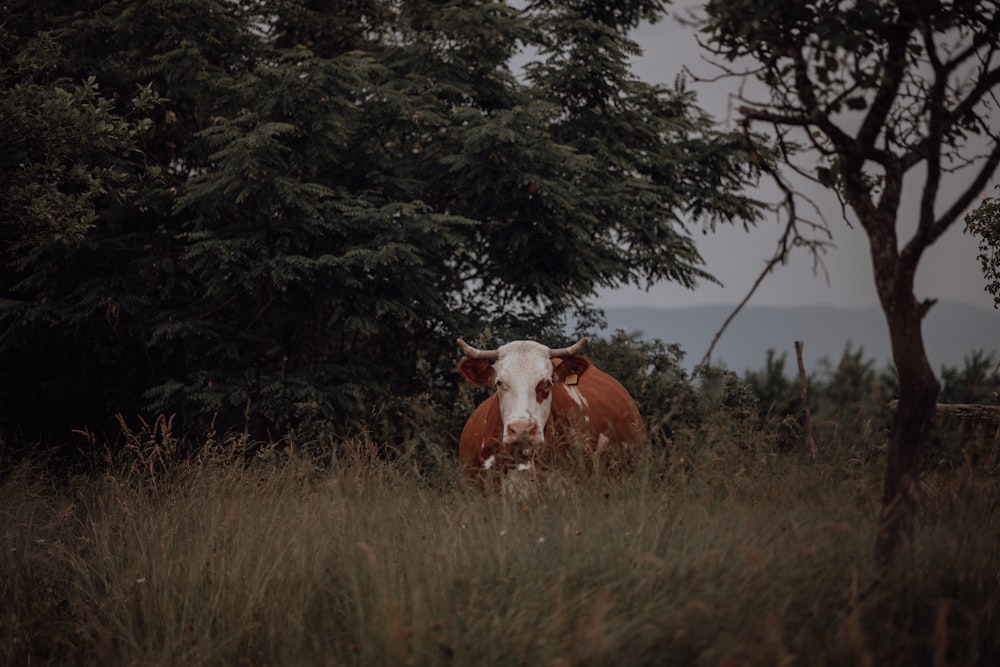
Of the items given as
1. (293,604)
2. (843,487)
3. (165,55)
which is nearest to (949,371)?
(843,487)

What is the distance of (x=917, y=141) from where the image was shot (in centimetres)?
441

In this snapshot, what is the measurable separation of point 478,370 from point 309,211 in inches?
173

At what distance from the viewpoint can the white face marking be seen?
20.1ft

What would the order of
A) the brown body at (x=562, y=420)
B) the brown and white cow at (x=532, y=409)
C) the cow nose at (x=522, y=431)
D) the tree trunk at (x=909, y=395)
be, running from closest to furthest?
the tree trunk at (x=909, y=395), the cow nose at (x=522, y=431), the brown and white cow at (x=532, y=409), the brown body at (x=562, y=420)

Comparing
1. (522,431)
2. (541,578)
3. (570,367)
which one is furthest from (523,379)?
(541,578)

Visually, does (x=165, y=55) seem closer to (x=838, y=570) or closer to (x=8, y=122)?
(x=8, y=122)

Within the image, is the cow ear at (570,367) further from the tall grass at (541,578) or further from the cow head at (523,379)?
the tall grass at (541,578)

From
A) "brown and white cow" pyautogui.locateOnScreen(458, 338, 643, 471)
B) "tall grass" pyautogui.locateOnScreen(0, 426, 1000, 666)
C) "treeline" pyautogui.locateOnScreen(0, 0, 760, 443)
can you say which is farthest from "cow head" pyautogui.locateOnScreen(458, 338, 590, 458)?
"treeline" pyautogui.locateOnScreen(0, 0, 760, 443)

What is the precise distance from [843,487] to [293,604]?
293cm

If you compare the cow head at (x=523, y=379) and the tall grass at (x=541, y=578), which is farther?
the cow head at (x=523, y=379)

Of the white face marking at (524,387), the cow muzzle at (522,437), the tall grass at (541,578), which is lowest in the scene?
the tall grass at (541,578)

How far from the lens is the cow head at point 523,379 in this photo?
6008 millimetres

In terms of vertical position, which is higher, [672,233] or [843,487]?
[672,233]

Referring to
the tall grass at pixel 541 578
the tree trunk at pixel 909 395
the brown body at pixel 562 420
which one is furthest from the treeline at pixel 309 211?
the tree trunk at pixel 909 395
